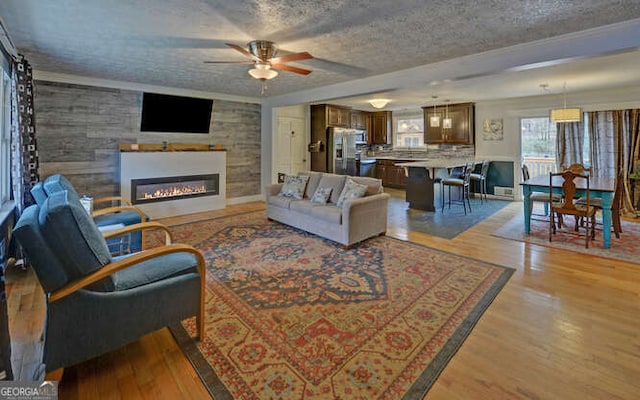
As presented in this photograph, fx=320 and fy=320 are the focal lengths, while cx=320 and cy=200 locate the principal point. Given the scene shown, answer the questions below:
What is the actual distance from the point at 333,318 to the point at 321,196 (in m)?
2.55

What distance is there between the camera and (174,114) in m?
6.16

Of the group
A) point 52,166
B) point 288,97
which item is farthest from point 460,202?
point 52,166

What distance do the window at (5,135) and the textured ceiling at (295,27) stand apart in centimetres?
47

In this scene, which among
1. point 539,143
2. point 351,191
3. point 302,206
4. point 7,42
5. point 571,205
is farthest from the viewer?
point 539,143

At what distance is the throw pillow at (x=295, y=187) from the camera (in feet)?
17.3

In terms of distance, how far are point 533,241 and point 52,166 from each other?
7.35m

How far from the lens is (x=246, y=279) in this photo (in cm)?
322

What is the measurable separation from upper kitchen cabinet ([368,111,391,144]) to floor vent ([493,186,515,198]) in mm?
3380

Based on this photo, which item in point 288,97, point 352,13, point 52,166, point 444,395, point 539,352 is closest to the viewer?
point 444,395

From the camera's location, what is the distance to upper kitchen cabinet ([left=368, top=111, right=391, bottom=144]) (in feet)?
32.3

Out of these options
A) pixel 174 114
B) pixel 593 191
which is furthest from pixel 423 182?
pixel 174 114

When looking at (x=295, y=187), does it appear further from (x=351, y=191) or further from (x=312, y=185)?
(x=351, y=191)

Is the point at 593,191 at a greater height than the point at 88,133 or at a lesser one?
lesser

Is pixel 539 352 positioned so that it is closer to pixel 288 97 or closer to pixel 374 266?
pixel 374 266
